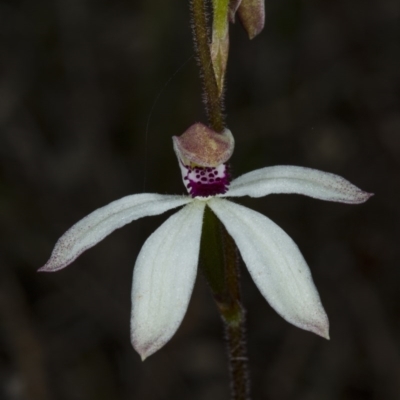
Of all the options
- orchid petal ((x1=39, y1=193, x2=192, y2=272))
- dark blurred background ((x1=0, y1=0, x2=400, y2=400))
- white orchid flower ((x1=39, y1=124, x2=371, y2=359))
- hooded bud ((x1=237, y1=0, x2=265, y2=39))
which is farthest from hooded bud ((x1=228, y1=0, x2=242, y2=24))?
dark blurred background ((x1=0, y1=0, x2=400, y2=400))

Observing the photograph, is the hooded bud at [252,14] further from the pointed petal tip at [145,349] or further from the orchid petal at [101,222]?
the pointed petal tip at [145,349]

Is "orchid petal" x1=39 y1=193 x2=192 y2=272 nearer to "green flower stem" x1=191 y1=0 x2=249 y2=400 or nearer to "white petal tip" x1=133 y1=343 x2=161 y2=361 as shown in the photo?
"green flower stem" x1=191 y1=0 x2=249 y2=400

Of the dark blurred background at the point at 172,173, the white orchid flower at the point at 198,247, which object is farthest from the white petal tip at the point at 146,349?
the dark blurred background at the point at 172,173

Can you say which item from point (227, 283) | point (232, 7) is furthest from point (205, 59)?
point (227, 283)

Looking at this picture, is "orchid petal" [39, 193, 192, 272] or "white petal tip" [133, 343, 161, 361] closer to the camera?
"white petal tip" [133, 343, 161, 361]

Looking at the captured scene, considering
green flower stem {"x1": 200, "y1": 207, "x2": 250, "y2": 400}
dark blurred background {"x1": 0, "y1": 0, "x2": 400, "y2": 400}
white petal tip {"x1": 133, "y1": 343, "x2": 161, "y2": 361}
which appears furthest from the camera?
dark blurred background {"x1": 0, "y1": 0, "x2": 400, "y2": 400}

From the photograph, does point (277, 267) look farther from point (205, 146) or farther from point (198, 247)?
point (205, 146)

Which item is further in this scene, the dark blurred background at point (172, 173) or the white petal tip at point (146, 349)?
the dark blurred background at point (172, 173)

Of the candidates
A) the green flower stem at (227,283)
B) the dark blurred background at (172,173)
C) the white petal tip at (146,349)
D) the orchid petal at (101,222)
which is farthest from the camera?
the dark blurred background at (172,173)
